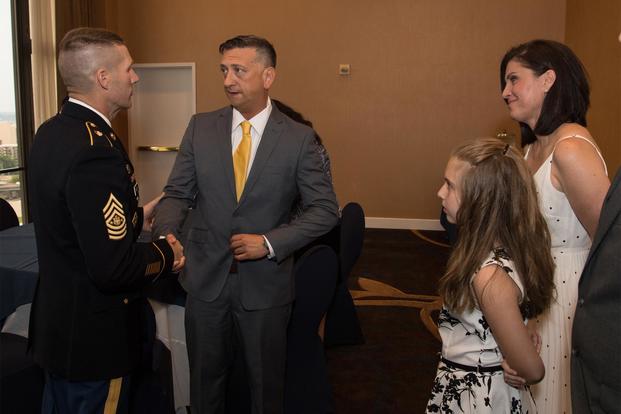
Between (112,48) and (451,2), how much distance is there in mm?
6936

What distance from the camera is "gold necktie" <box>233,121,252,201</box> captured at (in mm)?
2205

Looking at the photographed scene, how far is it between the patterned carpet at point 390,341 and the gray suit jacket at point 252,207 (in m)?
1.23

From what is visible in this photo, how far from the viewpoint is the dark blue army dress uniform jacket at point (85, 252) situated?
62.9 inches

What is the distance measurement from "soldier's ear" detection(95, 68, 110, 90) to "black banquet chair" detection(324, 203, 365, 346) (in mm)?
1700

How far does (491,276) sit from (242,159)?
43.6 inches

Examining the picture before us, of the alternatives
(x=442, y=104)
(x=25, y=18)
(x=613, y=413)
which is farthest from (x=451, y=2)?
(x=613, y=413)

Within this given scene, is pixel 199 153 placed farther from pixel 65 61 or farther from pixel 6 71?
pixel 6 71

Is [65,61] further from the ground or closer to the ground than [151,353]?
further from the ground

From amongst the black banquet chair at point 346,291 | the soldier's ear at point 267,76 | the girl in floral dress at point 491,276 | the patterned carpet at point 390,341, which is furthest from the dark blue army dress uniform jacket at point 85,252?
the patterned carpet at point 390,341

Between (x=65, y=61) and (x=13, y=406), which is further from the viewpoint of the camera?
(x=13, y=406)

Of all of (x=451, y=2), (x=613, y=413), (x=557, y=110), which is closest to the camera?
(x=613, y=413)

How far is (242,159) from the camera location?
2232 millimetres

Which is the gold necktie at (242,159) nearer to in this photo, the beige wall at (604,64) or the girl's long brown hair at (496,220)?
the girl's long brown hair at (496,220)

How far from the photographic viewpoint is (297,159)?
7.22ft
